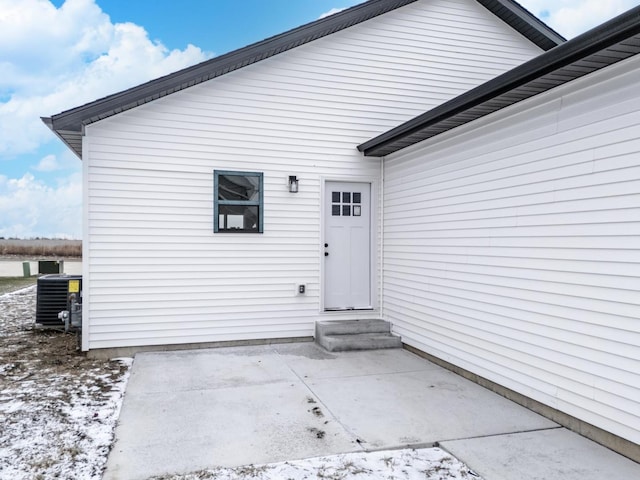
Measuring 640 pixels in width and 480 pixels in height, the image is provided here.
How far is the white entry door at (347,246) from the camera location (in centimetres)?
623

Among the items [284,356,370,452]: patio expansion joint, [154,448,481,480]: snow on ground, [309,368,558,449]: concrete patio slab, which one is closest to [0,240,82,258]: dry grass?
[284,356,370,452]: patio expansion joint

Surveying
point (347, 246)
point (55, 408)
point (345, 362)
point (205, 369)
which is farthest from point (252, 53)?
point (55, 408)

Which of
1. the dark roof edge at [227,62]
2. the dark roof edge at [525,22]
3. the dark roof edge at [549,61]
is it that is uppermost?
the dark roof edge at [525,22]

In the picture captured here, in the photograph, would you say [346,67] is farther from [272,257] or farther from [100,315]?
[100,315]

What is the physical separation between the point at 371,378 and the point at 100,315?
3.33m

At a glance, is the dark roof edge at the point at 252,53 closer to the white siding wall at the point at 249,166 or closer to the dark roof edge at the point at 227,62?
the dark roof edge at the point at 227,62

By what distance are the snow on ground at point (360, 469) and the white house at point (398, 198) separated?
47.9 inches

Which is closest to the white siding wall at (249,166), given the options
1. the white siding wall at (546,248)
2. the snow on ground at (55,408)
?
the snow on ground at (55,408)

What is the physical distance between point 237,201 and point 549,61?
155 inches

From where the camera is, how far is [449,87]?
659 cm

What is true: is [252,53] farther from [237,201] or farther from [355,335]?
[355,335]

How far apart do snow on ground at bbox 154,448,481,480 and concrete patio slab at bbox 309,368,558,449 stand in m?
0.18

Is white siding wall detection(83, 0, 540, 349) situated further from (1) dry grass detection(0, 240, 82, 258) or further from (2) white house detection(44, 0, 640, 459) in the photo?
(1) dry grass detection(0, 240, 82, 258)

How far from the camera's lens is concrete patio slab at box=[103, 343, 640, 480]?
9.35 ft
